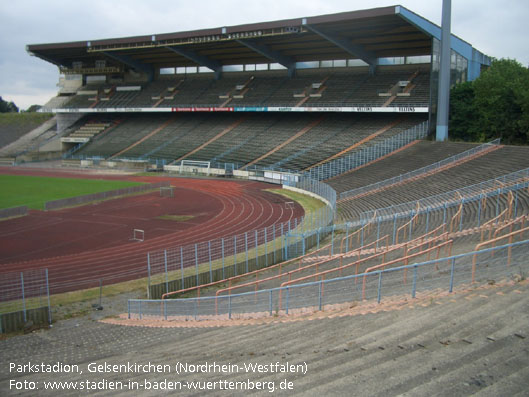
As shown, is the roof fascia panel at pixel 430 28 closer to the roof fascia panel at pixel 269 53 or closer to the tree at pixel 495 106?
the tree at pixel 495 106

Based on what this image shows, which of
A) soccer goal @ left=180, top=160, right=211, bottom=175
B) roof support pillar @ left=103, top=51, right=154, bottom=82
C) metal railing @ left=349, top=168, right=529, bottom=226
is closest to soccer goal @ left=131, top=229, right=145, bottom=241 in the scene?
metal railing @ left=349, top=168, right=529, bottom=226

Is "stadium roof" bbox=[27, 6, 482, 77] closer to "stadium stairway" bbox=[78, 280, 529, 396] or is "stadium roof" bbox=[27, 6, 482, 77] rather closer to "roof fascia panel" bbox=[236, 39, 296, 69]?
"roof fascia panel" bbox=[236, 39, 296, 69]

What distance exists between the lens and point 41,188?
41.1m

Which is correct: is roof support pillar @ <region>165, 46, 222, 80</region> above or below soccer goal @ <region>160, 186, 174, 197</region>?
above

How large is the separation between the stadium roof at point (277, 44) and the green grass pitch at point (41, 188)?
65.2 feet

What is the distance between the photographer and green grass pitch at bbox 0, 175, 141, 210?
35094 millimetres

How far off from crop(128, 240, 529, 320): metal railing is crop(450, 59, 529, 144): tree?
30240 millimetres

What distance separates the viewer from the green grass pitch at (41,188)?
35.1 m

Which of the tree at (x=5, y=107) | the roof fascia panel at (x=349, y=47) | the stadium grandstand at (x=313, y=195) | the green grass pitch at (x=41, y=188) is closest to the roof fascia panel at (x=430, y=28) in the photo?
the stadium grandstand at (x=313, y=195)

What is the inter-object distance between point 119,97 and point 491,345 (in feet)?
222

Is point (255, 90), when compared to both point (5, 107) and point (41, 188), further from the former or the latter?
point (5, 107)

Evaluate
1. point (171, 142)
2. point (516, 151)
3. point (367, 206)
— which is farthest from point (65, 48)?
point (516, 151)

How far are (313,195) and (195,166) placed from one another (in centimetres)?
Answer: 1916

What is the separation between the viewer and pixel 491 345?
24.0 feet
